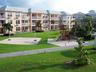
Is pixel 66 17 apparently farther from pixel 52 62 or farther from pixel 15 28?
pixel 52 62

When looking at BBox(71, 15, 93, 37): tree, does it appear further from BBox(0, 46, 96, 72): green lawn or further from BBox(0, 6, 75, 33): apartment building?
BBox(0, 6, 75, 33): apartment building

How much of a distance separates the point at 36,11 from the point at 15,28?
40.4ft

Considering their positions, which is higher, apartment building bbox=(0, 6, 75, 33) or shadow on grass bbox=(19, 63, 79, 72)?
apartment building bbox=(0, 6, 75, 33)

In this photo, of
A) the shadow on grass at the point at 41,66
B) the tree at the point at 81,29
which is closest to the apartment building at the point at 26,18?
the tree at the point at 81,29

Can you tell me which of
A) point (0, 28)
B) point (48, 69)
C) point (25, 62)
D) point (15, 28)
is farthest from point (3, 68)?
point (15, 28)

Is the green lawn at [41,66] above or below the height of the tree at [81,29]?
below

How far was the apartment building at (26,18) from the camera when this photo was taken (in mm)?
70375

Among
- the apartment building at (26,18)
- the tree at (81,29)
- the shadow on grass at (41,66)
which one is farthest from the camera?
the apartment building at (26,18)

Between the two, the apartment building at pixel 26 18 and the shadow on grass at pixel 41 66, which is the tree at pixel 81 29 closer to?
the shadow on grass at pixel 41 66

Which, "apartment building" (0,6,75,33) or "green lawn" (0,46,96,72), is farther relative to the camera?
"apartment building" (0,6,75,33)

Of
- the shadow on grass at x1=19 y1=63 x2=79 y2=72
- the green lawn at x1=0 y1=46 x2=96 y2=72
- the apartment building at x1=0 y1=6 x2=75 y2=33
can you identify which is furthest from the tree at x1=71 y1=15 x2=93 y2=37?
the apartment building at x1=0 y1=6 x2=75 y2=33

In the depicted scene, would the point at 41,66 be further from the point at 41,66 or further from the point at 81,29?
the point at 81,29

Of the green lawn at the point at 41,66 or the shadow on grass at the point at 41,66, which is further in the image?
the shadow on grass at the point at 41,66

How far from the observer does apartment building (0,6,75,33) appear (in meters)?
70.4
